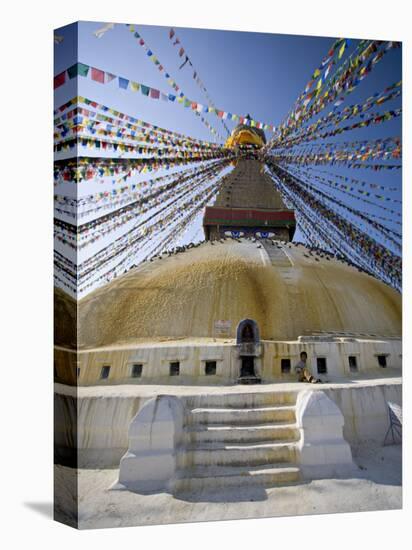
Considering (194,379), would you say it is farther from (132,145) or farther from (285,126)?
(285,126)

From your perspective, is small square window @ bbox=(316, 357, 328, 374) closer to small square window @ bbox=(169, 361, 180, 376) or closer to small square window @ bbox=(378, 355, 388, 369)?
small square window @ bbox=(378, 355, 388, 369)

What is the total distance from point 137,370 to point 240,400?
2368 mm

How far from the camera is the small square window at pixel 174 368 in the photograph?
33.0 feet

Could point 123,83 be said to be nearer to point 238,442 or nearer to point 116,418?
point 116,418

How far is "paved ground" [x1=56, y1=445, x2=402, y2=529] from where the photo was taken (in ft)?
22.3

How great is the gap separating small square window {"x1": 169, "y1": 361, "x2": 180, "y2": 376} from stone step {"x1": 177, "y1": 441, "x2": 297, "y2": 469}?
2.26 metres

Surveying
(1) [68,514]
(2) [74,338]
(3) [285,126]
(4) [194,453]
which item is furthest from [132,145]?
(1) [68,514]

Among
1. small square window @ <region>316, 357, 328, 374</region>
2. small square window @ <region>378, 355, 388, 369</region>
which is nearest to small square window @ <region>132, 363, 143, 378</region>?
small square window @ <region>316, 357, 328, 374</region>

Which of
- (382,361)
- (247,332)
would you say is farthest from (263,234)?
(382,361)

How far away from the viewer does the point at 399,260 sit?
31.5 ft

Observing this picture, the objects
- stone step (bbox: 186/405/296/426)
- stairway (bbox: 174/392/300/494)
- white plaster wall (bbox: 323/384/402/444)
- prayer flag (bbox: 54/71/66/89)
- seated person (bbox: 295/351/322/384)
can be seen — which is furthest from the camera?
seated person (bbox: 295/351/322/384)

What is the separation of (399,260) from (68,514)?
21.8 feet

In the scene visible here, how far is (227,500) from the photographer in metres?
7.22

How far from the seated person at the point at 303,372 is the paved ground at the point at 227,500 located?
1.79 m
